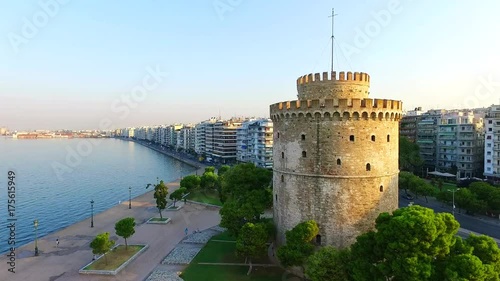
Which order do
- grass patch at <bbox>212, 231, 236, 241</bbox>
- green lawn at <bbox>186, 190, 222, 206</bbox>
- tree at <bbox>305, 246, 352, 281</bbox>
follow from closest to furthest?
tree at <bbox>305, 246, 352, 281</bbox>
grass patch at <bbox>212, 231, 236, 241</bbox>
green lawn at <bbox>186, 190, 222, 206</bbox>

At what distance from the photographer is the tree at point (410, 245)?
18.5 m

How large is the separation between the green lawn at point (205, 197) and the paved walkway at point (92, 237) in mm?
3239

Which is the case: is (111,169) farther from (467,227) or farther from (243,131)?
(467,227)

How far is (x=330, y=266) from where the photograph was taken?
74.2ft

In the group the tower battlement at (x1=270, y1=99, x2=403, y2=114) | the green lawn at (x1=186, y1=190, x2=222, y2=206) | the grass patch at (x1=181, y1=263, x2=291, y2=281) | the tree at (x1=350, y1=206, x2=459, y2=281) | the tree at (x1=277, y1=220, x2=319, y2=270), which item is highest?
the tower battlement at (x1=270, y1=99, x2=403, y2=114)

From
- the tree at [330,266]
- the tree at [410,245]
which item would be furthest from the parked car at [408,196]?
the tree at [410,245]

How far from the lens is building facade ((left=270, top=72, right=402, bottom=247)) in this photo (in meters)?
25.5

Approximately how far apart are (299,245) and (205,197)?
124ft

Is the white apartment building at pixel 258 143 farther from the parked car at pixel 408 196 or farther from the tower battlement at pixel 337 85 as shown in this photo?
the tower battlement at pixel 337 85

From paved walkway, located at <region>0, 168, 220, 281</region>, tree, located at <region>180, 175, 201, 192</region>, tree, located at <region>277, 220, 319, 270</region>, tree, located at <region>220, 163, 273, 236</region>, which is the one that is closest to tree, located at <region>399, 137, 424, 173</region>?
tree, located at <region>180, 175, 201, 192</region>

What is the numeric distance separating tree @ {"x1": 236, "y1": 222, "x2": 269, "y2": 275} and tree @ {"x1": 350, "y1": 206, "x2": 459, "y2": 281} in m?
9.34

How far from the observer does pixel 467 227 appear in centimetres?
4275

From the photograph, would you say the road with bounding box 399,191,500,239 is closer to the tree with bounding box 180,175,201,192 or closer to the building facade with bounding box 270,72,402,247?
the building facade with bounding box 270,72,402,247

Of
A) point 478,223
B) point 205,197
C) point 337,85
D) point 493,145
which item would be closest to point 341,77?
point 337,85
